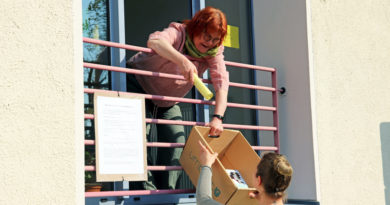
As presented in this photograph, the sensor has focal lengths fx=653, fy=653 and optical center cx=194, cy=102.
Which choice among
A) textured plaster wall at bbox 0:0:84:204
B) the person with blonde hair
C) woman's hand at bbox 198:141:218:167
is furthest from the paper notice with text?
the person with blonde hair

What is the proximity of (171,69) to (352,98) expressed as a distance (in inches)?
73.2

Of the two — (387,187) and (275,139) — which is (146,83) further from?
(387,187)

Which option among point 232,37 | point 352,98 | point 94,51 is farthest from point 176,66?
point 352,98

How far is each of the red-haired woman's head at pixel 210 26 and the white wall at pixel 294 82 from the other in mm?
1141

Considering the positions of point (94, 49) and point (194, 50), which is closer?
point (194, 50)

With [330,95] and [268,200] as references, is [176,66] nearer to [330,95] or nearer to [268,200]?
[268,200]

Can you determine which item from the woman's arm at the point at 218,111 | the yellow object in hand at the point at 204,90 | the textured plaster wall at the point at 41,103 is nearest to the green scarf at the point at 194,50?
the woman's arm at the point at 218,111

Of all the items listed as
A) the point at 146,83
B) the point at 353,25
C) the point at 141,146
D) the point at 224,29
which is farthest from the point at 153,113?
the point at 353,25

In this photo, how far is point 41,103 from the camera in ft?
10.6

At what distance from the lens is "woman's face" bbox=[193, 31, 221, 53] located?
156 inches

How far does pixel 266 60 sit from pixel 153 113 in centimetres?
136

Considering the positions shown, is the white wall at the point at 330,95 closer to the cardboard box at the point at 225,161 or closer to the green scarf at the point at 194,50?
the cardboard box at the point at 225,161

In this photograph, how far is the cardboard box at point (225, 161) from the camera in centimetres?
365

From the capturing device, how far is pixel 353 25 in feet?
17.8
